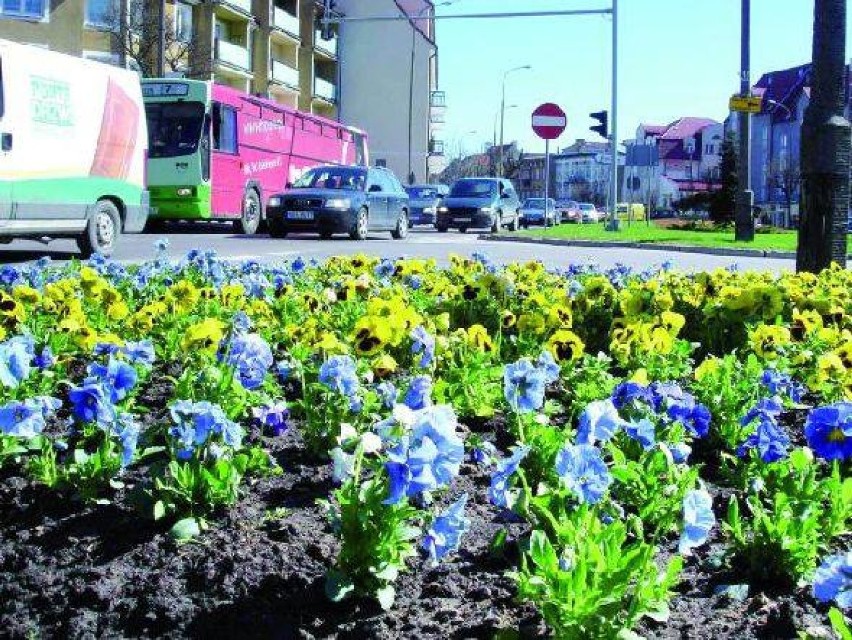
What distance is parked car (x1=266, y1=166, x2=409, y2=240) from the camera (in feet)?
74.9

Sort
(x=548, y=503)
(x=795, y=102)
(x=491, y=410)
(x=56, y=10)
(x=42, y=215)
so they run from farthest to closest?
1. (x=795, y=102)
2. (x=56, y=10)
3. (x=42, y=215)
4. (x=491, y=410)
5. (x=548, y=503)

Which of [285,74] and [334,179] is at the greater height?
[285,74]

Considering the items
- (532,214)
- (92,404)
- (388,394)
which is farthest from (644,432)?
(532,214)

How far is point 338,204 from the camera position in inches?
904

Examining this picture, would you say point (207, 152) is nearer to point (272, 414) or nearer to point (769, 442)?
point (272, 414)

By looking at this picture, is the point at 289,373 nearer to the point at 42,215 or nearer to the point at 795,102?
the point at 42,215

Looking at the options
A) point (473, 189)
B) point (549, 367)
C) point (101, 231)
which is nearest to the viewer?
point (549, 367)

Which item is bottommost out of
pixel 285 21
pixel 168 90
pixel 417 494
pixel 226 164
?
pixel 417 494

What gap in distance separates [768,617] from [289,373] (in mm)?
1969

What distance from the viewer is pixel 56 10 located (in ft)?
121

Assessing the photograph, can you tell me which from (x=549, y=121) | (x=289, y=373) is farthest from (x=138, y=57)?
(x=289, y=373)

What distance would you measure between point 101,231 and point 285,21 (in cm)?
4147

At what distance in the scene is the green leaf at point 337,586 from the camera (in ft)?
7.49

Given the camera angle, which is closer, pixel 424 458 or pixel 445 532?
pixel 424 458
